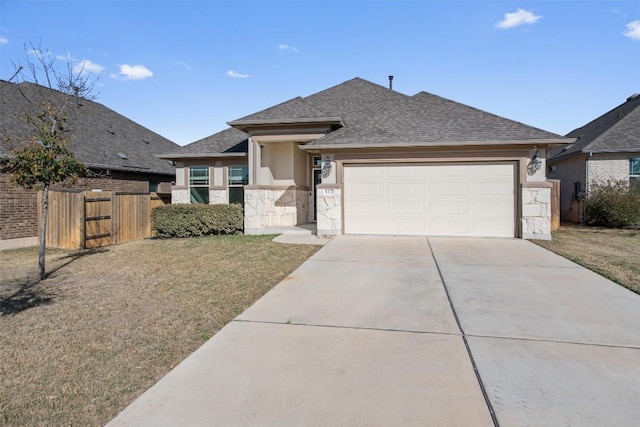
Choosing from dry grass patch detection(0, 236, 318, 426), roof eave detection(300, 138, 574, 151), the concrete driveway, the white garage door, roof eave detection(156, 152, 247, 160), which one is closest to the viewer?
the concrete driveway

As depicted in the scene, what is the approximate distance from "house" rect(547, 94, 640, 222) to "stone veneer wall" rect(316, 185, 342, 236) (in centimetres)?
1232

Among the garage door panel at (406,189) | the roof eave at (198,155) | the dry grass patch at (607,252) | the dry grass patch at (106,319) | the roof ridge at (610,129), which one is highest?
the roof ridge at (610,129)

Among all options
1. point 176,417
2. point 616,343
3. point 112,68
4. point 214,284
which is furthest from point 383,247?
point 112,68

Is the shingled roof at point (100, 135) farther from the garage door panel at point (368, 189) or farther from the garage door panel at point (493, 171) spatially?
the garage door panel at point (493, 171)

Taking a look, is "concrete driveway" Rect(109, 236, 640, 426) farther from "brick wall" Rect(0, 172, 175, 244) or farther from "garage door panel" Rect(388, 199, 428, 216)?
"brick wall" Rect(0, 172, 175, 244)

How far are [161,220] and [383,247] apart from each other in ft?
24.5

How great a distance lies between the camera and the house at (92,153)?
11.3 meters

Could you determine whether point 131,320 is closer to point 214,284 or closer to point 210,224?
point 214,284

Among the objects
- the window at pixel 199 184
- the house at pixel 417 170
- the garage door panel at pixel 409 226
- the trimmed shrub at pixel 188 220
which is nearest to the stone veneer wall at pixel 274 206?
the house at pixel 417 170

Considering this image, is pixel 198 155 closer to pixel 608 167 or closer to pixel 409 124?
pixel 409 124

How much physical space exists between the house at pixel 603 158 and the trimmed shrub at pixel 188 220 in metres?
15.8

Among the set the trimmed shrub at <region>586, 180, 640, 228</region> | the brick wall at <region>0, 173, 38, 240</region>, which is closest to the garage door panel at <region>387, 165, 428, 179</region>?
the trimmed shrub at <region>586, 180, 640, 228</region>

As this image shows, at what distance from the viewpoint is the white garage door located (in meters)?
11.1

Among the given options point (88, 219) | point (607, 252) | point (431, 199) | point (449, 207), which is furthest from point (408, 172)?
point (88, 219)
